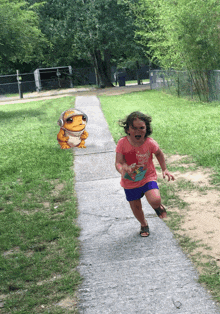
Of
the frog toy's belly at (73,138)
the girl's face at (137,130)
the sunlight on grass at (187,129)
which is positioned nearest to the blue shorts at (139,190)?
the girl's face at (137,130)

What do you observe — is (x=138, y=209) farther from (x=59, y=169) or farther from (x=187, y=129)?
(x=187, y=129)

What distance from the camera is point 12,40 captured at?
18.0 meters

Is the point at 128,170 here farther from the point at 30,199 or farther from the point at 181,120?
the point at 181,120

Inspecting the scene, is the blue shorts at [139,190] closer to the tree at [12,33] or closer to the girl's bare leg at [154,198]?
the girl's bare leg at [154,198]

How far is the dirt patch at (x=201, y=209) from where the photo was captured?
399cm

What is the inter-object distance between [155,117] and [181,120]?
4.27ft

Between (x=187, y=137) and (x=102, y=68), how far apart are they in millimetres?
23529

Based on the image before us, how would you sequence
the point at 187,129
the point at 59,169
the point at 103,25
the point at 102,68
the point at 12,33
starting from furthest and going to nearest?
the point at 102,68
the point at 103,25
the point at 12,33
the point at 187,129
the point at 59,169

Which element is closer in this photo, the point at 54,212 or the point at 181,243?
the point at 181,243

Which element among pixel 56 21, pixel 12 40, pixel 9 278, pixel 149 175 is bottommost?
pixel 9 278

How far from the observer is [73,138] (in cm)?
932

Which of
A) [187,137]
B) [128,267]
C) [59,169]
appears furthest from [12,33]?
[128,267]

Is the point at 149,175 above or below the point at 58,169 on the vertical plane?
above

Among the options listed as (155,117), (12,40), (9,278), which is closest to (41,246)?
(9,278)
